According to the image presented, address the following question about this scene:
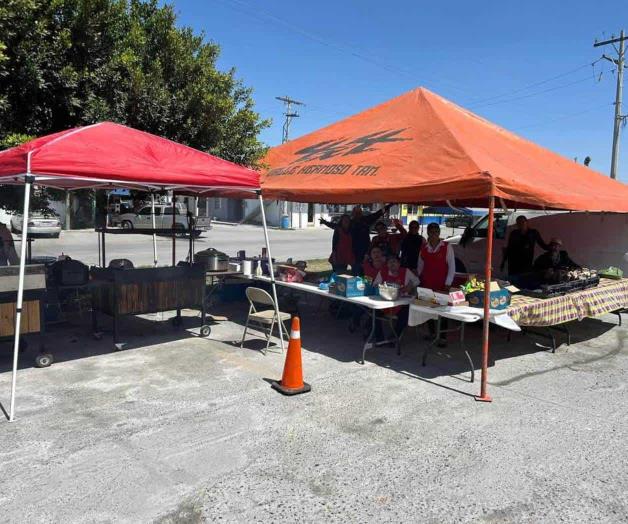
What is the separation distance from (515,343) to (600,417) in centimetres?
275

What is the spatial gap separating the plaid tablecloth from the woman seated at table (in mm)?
1276

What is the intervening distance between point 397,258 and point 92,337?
4.56 meters

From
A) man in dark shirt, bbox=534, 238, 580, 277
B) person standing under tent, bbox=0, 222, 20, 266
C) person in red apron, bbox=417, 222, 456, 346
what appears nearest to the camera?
person in red apron, bbox=417, 222, 456, 346

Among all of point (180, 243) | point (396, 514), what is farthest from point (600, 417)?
point (180, 243)

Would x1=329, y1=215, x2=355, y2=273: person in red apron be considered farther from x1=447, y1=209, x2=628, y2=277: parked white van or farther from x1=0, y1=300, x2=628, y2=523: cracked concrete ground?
x1=0, y1=300, x2=628, y2=523: cracked concrete ground

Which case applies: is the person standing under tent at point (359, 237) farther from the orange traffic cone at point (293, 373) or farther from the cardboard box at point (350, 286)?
the orange traffic cone at point (293, 373)

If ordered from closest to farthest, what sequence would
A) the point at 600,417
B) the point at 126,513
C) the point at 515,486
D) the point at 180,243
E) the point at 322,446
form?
1. the point at 126,513
2. the point at 515,486
3. the point at 322,446
4. the point at 600,417
5. the point at 180,243

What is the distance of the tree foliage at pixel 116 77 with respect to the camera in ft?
22.7

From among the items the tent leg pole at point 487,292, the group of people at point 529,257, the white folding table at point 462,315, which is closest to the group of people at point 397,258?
the white folding table at point 462,315

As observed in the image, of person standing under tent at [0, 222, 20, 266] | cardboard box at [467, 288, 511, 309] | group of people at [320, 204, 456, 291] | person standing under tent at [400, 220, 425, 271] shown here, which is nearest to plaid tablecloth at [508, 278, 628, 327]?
cardboard box at [467, 288, 511, 309]

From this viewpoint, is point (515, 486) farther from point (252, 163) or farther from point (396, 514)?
point (252, 163)

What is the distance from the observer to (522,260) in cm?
890

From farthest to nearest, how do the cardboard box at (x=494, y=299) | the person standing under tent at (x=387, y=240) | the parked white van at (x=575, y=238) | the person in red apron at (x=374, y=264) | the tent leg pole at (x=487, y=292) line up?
the parked white van at (x=575, y=238), the person standing under tent at (x=387, y=240), the person in red apron at (x=374, y=264), the cardboard box at (x=494, y=299), the tent leg pole at (x=487, y=292)

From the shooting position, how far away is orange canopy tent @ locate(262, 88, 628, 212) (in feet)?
18.9
